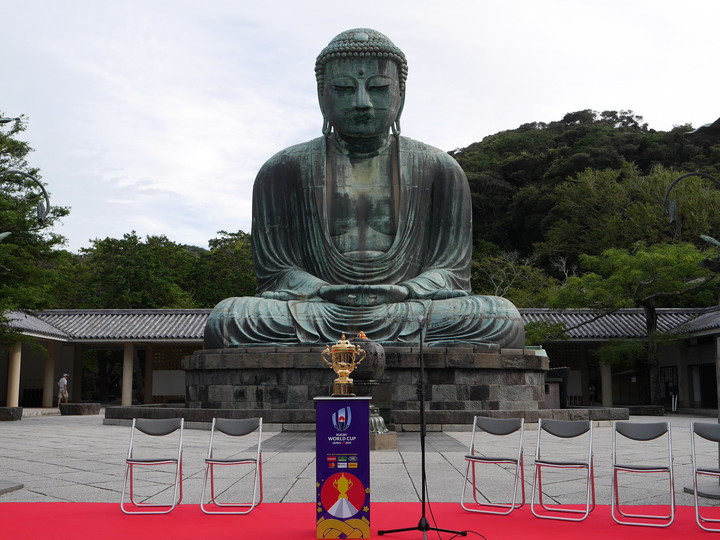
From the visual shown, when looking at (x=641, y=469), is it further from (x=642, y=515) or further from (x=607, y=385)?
(x=607, y=385)

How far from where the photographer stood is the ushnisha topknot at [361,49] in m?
14.1

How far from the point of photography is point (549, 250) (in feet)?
118

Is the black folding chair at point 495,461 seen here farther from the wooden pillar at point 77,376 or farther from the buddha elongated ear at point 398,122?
the wooden pillar at point 77,376

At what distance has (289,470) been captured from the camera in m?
7.16

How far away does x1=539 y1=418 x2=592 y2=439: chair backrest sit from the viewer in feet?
18.7

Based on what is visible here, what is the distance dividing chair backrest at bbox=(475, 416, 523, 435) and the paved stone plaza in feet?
1.64

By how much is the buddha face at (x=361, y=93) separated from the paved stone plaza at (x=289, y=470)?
19.5ft

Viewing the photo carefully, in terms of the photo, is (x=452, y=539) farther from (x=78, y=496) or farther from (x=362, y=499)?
(x=78, y=496)

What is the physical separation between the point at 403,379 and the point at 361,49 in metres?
5.93

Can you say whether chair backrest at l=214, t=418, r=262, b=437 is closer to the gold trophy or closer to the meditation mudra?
the gold trophy

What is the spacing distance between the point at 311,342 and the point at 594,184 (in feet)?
86.7

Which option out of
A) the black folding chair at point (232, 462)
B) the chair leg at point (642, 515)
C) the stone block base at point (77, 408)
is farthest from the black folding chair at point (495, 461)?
the stone block base at point (77, 408)

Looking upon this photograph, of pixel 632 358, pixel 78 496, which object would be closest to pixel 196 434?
pixel 78 496

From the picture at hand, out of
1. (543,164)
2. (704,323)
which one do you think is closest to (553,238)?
(543,164)
